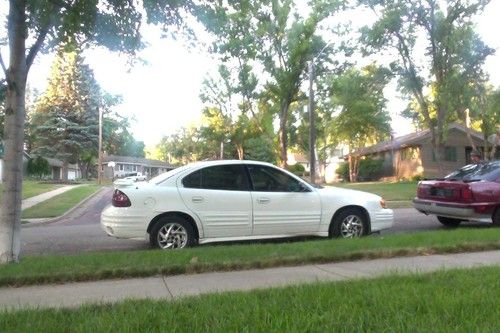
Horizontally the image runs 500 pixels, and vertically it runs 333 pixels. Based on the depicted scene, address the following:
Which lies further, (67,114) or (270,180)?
(67,114)

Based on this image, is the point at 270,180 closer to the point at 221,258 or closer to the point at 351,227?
the point at 351,227

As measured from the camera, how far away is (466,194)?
1070cm

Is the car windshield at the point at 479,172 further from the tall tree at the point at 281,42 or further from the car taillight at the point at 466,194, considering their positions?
the tall tree at the point at 281,42

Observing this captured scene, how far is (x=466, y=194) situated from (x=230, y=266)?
5.98 metres

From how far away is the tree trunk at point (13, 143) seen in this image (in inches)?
283

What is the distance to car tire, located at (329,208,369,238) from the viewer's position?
9.53 metres

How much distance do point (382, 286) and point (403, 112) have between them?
40.1 metres

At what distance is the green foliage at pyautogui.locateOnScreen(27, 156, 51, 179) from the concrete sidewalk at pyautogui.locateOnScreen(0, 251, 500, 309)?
4934 centimetres

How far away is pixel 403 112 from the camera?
43344 millimetres

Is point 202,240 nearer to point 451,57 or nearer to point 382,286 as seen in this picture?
point 382,286

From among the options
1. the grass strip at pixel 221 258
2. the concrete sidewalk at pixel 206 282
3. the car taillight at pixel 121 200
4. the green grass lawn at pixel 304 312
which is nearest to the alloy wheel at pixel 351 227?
the grass strip at pixel 221 258

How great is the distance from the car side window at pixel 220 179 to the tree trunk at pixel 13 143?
104 inches

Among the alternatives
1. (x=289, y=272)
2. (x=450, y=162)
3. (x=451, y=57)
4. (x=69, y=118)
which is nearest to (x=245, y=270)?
(x=289, y=272)

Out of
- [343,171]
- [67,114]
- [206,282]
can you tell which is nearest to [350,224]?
[206,282]
